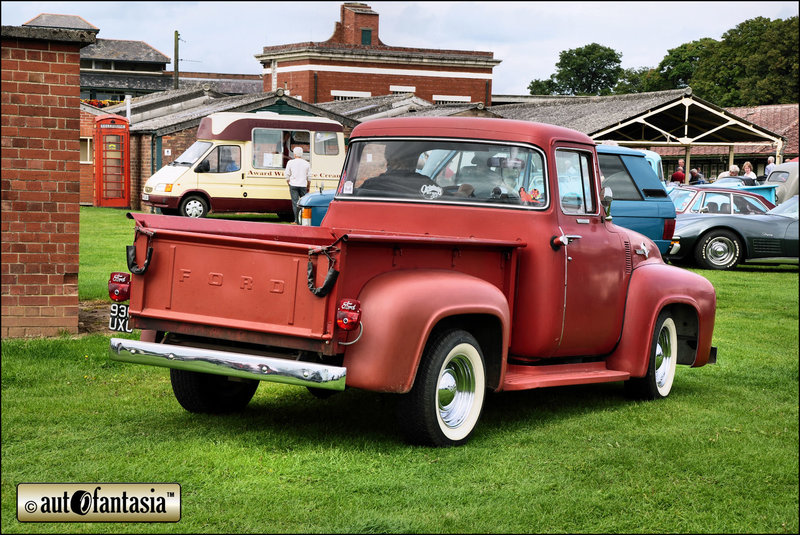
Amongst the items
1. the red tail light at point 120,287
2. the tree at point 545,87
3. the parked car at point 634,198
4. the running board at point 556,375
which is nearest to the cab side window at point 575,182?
the running board at point 556,375

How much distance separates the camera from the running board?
6660 millimetres

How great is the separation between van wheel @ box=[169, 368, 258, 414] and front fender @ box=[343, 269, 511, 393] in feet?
4.40

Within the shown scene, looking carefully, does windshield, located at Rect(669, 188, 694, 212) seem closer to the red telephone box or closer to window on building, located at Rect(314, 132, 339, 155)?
window on building, located at Rect(314, 132, 339, 155)

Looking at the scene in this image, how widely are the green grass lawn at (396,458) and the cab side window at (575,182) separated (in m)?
1.48

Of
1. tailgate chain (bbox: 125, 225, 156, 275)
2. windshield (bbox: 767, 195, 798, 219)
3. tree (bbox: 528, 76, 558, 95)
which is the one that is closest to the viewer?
windshield (bbox: 767, 195, 798, 219)

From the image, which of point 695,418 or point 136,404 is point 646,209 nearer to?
point 695,418

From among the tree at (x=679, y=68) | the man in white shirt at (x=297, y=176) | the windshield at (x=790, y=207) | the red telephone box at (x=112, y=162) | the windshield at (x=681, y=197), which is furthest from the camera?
the red telephone box at (x=112, y=162)

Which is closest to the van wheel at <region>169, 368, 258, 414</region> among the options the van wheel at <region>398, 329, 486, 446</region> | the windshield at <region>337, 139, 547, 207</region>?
the van wheel at <region>398, 329, 486, 446</region>

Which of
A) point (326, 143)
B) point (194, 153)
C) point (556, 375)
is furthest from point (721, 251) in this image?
point (194, 153)

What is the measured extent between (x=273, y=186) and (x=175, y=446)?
23.4 meters

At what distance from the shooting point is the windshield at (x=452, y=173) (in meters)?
7.10

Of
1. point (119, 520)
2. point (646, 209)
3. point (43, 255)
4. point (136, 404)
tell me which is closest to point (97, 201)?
point (646, 209)

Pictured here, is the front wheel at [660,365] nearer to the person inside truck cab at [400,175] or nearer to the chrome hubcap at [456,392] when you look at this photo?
the chrome hubcap at [456,392]

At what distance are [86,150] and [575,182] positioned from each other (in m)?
33.2
